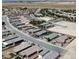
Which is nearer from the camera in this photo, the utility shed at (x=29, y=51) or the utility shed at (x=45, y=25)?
the utility shed at (x=29, y=51)

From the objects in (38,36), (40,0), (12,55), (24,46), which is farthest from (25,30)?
(40,0)

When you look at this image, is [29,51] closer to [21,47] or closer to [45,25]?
[21,47]

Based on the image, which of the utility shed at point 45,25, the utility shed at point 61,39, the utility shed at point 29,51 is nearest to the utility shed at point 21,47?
the utility shed at point 29,51

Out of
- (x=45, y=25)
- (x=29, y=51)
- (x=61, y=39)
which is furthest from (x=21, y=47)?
(x=45, y=25)

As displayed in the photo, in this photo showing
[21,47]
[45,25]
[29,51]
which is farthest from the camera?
[45,25]

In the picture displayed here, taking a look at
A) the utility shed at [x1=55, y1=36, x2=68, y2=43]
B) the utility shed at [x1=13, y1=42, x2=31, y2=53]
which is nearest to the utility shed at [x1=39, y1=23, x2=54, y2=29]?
the utility shed at [x1=55, y1=36, x2=68, y2=43]

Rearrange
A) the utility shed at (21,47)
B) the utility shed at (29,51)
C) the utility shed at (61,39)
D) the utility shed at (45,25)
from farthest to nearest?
the utility shed at (45,25) → the utility shed at (61,39) → the utility shed at (21,47) → the utility shed at (29,51)

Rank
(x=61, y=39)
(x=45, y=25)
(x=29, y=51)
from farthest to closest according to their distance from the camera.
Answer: (x=45, y=25) → (x=61, y=39) → (x=29, y=51)

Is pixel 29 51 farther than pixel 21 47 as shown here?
No

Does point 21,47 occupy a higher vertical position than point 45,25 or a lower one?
lower

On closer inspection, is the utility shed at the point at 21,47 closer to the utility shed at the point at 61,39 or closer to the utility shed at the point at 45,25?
the utility shed at the point at 61,39

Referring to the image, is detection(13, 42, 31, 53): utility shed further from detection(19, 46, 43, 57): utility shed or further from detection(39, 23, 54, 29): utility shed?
detection(39, 23, 54, 29): utility shed

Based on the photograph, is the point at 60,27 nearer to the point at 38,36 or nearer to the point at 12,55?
the point at 38,36
